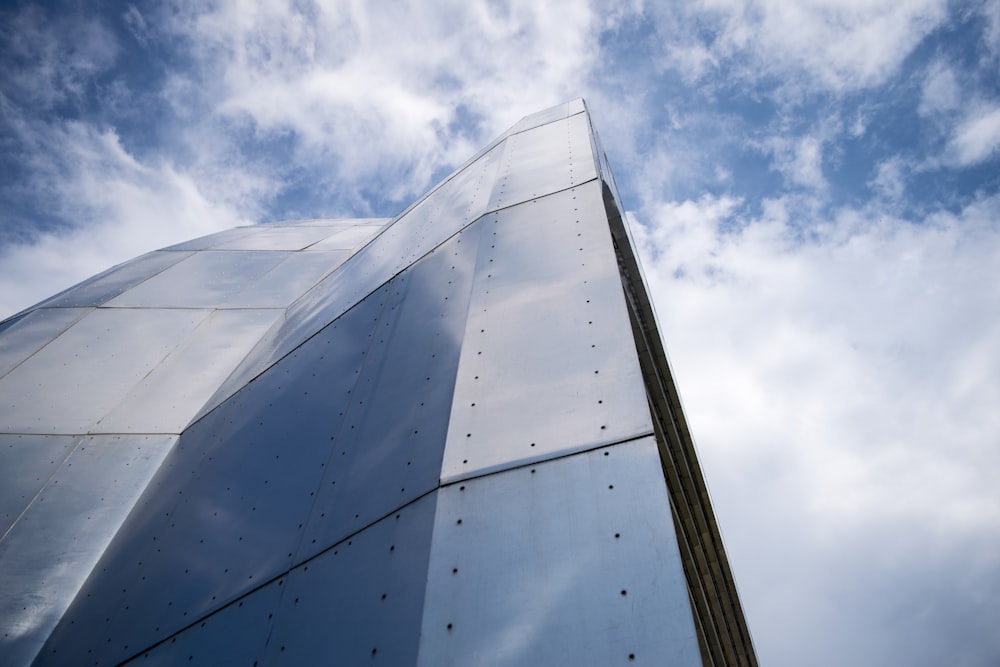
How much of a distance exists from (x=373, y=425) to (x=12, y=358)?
5.98m

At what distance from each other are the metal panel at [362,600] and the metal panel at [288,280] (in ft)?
18.1

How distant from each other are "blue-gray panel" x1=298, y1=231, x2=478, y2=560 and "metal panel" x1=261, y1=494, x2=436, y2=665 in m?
0.13

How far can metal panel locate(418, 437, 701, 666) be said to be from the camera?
1.75 meters

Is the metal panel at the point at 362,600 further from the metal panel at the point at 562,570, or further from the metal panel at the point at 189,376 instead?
the metal panel at the point at 189,376

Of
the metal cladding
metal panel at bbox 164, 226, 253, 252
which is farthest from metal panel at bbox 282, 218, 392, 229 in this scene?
the metal cladding

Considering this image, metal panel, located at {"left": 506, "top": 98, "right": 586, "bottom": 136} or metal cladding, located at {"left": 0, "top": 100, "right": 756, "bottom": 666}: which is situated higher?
metal panel, located at {"left": 506, "top": 98, "right": 586, "bottom": 136}

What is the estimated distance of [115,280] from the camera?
8062 millimetres

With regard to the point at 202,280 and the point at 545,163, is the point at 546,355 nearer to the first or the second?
the point at 545,163

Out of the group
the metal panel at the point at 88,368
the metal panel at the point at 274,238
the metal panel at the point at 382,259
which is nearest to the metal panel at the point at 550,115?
the metal panel at the point at 382,259

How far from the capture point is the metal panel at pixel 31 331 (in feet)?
20.3

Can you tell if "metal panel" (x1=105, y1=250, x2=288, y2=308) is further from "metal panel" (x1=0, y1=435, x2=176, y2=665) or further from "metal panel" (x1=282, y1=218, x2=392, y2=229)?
"metal panel" (x1=0, y1=435, x2=176, y2=665)

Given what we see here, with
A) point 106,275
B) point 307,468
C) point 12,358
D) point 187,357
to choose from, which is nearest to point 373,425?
point 307,468

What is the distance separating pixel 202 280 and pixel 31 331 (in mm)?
2175

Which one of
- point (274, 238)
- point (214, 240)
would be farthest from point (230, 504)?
point (214, 240)
